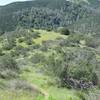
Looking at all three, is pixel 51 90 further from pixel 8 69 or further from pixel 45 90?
pixel 8 69

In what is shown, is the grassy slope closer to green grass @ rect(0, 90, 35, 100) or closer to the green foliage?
green grass @ rect(0, 90, 35, 100)

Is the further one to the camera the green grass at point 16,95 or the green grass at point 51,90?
the green grass at point 51,90

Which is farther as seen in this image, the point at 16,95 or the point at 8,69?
the point at 8,69

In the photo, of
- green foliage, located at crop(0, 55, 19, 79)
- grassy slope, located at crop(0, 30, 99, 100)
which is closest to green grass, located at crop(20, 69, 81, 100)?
grassy slope, located at crop(0, 30, 99, 100)

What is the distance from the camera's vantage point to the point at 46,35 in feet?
171

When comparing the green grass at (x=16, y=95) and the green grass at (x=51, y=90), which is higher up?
the green grass at (x=16, y=95)

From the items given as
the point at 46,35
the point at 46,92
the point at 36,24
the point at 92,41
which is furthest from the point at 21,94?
the point at 36,24

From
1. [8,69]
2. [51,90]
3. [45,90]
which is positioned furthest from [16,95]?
[8,69]

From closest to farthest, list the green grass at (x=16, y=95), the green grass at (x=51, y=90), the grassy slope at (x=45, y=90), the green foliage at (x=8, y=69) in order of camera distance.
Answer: the green grass at (x=16, y=95)
the grassy slope at (x=45, y=90)
the green grass at (x=51, y=90)
the green foliage at (x=8, y=69)

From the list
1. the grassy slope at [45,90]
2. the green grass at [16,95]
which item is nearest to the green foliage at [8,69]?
the grassy slope at [45,90]

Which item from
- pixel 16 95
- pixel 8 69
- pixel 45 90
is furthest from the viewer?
pixel 8 69

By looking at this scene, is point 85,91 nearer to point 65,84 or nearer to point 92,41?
point 65,84

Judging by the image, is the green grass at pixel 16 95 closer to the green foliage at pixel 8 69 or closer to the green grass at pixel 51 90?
the green grass at pixel 51 90

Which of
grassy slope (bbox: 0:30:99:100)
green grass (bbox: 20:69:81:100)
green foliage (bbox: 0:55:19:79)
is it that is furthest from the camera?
green foliage (bbox: 0:55:19:79)
